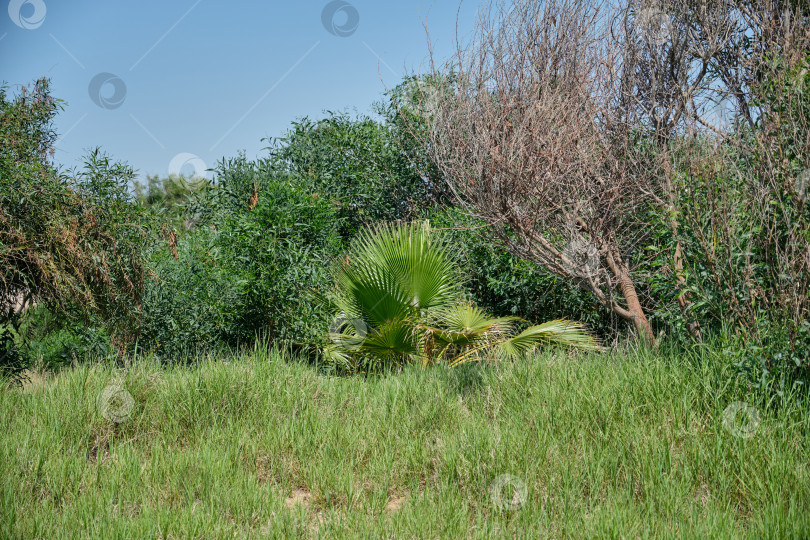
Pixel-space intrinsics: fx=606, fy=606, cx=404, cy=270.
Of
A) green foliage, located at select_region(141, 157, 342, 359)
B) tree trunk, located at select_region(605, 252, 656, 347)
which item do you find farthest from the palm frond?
green foliage, located at select_region(141, 157, 342, 359)

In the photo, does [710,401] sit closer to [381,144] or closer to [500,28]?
[500,28]

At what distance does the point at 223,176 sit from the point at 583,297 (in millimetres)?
6560

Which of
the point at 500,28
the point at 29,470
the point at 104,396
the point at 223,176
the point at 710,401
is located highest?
the point at 500,28

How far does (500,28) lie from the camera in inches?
267

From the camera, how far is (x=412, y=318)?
688 centimetres

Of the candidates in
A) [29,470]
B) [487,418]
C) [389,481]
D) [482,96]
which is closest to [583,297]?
[482,96]

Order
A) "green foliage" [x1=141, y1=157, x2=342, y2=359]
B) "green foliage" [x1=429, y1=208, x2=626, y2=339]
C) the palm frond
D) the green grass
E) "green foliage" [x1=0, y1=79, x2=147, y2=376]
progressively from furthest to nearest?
"green foliage" [x1=429, y1=208, x2=626, y2=339] < "green foliage" [x1=141, y1=157, x2=342, y2=359] < the palm frond < "green foliage" [x1=0, y1=79, x2=147, y2=376] < the green grass

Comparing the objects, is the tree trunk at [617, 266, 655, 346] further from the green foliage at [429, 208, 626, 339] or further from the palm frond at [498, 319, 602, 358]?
the green foliage at [429, 208, 626, 339]

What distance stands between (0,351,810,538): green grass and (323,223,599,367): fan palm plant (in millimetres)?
1161

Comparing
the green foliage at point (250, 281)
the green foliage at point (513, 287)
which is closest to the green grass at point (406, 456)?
the green foliage at point (250, 281)

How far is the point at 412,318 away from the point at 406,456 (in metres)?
2.66

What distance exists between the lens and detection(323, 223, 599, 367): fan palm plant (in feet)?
22.3

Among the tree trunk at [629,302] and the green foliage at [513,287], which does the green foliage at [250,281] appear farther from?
the tree trunk at [629,302]

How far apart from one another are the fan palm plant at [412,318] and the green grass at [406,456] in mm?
1161
